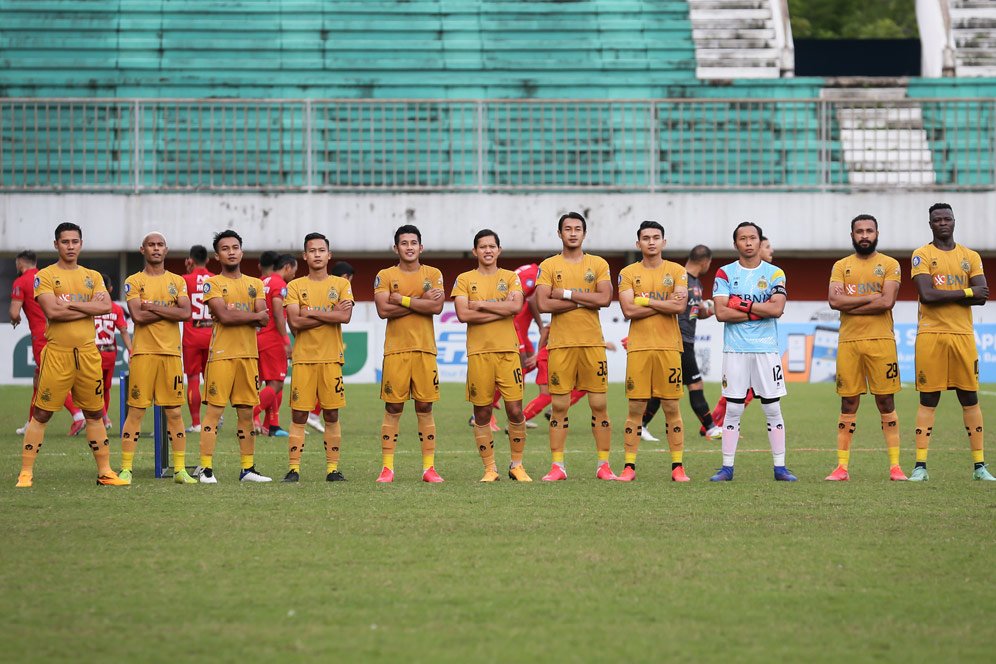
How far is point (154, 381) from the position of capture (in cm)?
1062

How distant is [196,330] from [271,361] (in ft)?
2.85

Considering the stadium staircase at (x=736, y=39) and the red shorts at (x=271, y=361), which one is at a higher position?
the stadium staircase at (x=736, y=39)

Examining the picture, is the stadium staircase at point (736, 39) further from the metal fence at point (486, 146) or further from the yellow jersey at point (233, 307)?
the yellow jersey at point (233, 307)

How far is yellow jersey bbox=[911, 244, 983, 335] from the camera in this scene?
35.9 ft

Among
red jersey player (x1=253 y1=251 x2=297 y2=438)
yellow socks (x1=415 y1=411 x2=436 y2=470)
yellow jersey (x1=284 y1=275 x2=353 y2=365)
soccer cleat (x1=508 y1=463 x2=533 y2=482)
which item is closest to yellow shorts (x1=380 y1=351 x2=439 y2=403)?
yellow socks (x1=415 y1=411 x2=436 y2=470)

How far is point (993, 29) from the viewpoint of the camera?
102 ft

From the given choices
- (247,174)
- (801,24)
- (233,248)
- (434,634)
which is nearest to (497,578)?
(434,634)

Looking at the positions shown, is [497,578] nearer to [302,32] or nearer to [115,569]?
[115,569]

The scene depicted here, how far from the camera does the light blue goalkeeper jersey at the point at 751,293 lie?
10.9 m

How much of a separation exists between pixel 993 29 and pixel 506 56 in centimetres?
1094

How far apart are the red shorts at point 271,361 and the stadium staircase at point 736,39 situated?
16.5 meters

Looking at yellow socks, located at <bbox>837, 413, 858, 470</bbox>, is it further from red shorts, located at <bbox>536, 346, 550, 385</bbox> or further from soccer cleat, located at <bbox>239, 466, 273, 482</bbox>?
red shorts, located at <bbox>536, 346, 550, 385</bbox>

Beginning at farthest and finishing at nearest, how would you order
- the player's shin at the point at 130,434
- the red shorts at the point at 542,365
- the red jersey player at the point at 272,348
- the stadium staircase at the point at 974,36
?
the stadium staircase at the point at 974,36, the red shorts at the point at 542,365, the red jersey player at the point at 272,348, the player's shin at the point at 130,434

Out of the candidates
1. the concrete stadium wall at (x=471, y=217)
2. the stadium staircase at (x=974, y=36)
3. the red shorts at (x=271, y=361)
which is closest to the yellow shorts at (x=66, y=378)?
the red shorts at (x=271, y=361)
